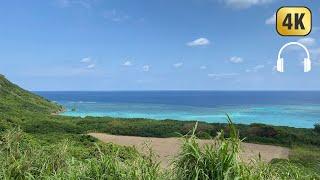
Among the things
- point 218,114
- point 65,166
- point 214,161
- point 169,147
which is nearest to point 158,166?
point 214,161

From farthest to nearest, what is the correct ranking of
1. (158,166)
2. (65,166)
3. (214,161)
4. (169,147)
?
(169,147), (65,166), (158,166), (214,161)

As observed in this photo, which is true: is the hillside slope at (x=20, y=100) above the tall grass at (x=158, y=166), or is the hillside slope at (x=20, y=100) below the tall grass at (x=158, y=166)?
above

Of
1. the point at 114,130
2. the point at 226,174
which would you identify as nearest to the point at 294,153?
the point at 114,130

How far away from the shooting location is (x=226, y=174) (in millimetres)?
8500

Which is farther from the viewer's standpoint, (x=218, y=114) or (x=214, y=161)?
(x=218, y=114)

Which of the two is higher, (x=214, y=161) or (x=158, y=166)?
(x=214, y=161)

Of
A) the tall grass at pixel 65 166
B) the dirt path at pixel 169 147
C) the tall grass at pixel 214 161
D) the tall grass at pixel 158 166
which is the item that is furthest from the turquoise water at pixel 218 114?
the tall grass at pixel 214 161

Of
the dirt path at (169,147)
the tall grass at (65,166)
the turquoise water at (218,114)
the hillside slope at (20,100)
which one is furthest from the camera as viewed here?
the turquoise water at (218,114)

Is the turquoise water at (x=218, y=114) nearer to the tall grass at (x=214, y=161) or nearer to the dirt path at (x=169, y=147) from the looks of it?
the dirt path at (x=169, y=147)

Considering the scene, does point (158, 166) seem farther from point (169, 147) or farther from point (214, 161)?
point (169, 147)

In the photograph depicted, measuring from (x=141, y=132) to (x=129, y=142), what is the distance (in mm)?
5871

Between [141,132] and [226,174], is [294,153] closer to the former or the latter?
[141,132]

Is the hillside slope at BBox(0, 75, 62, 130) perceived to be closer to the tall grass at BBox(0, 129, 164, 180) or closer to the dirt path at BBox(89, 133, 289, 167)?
the dirt path at BBox(89, 133, 289, 167)

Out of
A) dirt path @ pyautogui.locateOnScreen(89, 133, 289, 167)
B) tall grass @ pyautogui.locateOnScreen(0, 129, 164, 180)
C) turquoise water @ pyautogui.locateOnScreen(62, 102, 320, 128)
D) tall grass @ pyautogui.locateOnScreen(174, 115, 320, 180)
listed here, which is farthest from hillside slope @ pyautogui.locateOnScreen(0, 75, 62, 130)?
tall grass @ pyautogui.locateOnScreen(174, 115, 320, 180)
